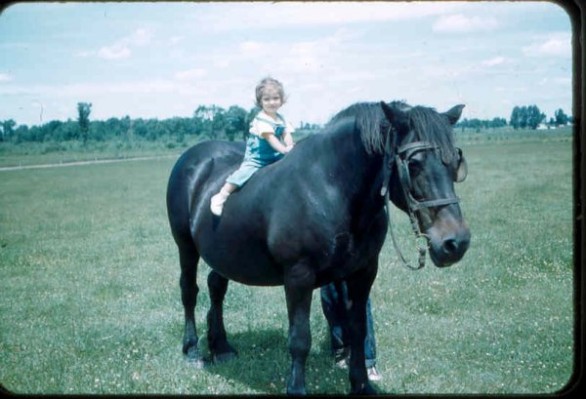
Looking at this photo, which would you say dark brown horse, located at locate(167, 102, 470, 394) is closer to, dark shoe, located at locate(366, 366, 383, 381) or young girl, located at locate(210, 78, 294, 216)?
young girl, located at locate(210, 78, 294, 216)

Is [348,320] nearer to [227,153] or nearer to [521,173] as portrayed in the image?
[227,153]

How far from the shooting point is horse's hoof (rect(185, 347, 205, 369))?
6.23 meters

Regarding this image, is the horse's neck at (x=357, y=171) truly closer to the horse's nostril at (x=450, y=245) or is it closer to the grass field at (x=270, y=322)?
the horse's nostril at (x=450, y=245)

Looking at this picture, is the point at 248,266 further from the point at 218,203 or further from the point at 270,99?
the point at 270,99

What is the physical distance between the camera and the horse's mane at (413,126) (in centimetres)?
388

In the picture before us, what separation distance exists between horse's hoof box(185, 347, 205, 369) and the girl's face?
2979 mm

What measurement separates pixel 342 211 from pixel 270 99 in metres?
1.68

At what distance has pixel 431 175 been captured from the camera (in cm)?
386

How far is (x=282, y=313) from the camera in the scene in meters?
7.85

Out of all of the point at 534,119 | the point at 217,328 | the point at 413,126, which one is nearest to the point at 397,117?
the point at 413,126

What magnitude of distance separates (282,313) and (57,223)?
1261 centimetres

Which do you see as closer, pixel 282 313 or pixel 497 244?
pixel 282 313

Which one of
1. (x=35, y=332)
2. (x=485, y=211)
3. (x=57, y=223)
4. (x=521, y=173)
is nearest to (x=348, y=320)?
(x=35, y=332)

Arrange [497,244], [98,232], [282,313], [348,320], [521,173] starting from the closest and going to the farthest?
1. [348,320]
2. [282,313]
3. [497,244]
4. [98,232]
5. [521,173]
